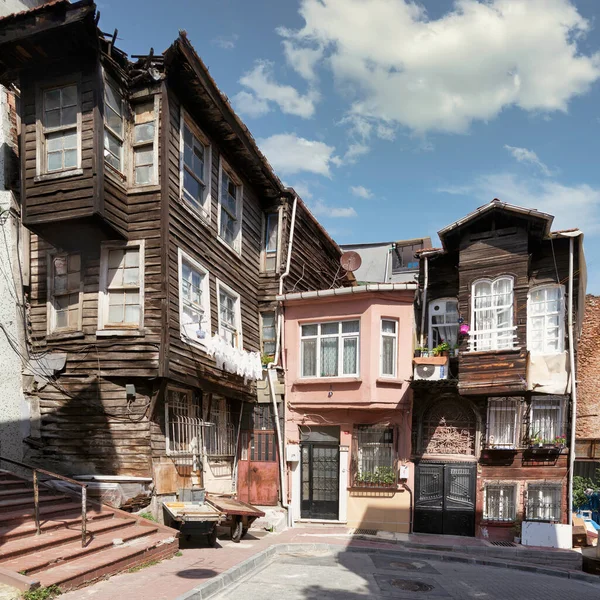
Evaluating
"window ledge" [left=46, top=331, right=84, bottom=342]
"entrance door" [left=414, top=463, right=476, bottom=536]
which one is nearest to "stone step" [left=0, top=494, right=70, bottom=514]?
"window ledge" [left=46, top=331, right=84, bottom=342]

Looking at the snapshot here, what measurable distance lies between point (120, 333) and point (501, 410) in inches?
405

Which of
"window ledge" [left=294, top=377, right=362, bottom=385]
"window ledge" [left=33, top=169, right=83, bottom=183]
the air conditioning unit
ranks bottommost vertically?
"window ledge" [left=294, top=377, right=362, bottom=385]

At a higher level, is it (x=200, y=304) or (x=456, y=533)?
(x=200, y=304)

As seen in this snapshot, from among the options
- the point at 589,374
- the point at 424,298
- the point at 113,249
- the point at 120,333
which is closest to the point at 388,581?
the point at 120,333

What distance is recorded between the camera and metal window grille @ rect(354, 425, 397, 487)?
1585cm

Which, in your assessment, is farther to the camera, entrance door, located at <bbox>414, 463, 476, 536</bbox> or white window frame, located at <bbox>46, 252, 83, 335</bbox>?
entrance door, located at <bbox>414, 463, 476, 536</bbox>

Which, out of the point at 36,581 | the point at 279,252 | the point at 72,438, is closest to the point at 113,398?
the point at 72,438

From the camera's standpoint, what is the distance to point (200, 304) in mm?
13906

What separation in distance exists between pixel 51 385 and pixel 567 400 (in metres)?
12.7

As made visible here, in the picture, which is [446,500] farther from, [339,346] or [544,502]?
[339,346]

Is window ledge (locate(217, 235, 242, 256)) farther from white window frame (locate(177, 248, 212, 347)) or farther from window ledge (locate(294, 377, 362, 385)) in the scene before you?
window ledge (locate(294, 377, 362, 385))

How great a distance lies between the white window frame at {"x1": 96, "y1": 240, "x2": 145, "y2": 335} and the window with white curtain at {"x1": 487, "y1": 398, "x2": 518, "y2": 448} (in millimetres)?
9739

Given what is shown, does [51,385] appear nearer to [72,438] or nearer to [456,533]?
[72,438]

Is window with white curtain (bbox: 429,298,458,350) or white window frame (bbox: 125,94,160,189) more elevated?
white window frame (bbox: 125,94,160,189)
